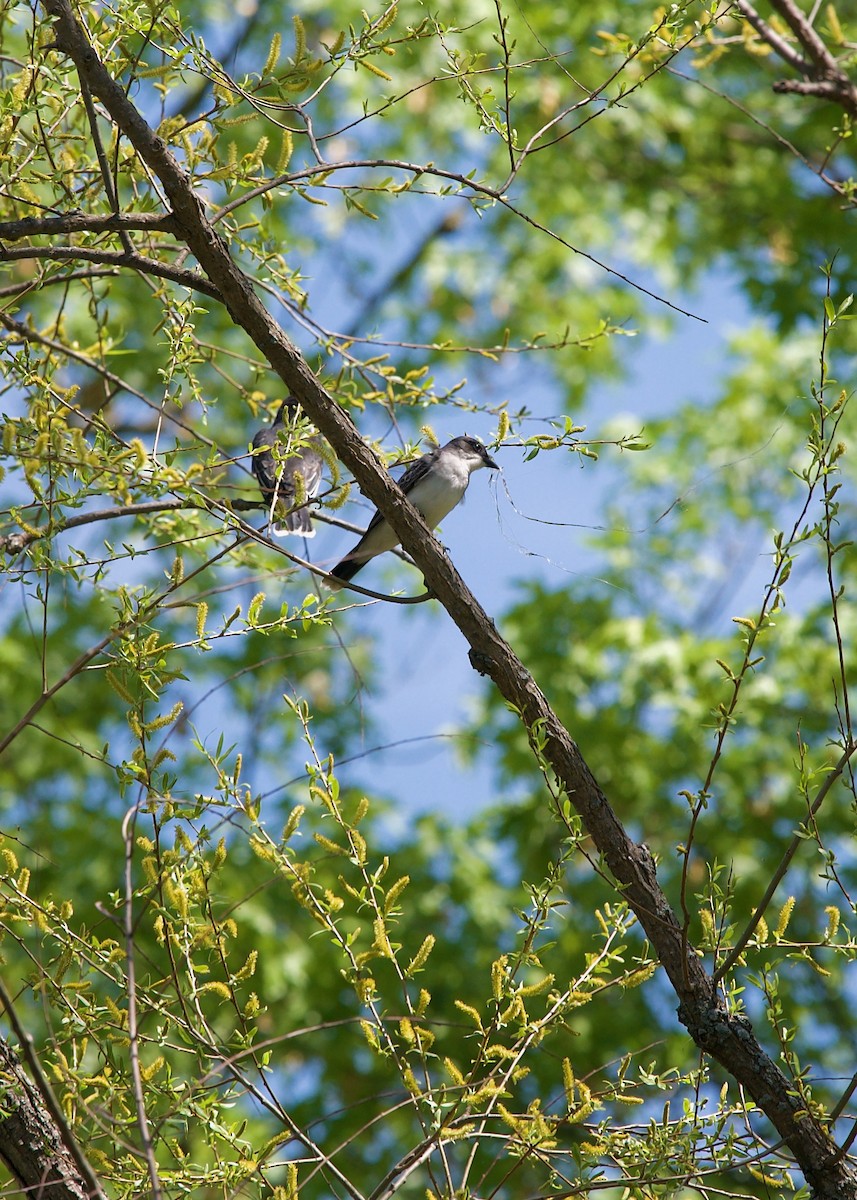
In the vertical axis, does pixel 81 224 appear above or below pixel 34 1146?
above

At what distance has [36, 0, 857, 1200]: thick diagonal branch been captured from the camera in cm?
253

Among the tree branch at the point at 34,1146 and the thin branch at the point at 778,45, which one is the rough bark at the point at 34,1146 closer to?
the tree branch at the point at 34,1146

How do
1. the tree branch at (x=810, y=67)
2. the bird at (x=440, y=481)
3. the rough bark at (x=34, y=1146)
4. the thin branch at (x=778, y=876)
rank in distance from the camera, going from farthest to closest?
the bird at (x=440, y=481), the tree branch at (x=810, y=67), the rough bark at (x=34, y=1146), the thin branch at (x=778, y=876)

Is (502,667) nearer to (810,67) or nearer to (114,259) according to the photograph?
(114,259)

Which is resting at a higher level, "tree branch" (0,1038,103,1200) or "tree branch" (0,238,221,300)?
"tree branch" (0,238,221,300)

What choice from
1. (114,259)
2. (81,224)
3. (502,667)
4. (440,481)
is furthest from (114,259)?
(440,481)

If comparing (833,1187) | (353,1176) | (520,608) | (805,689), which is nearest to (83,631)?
(520,608)

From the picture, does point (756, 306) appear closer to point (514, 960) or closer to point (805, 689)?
point (805, 689)

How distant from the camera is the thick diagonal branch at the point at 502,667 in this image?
8.30ft

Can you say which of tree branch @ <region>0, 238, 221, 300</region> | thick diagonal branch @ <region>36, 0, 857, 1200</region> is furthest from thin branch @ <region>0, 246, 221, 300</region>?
thick diagonal branch @ <region>36, 0, 857, 1200</region>

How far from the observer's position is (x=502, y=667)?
2.82 meters

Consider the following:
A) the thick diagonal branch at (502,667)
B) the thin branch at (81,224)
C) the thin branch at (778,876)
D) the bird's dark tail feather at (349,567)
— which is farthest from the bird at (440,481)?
the thin branch at (778,876)

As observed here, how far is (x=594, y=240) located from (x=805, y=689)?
5.58 m

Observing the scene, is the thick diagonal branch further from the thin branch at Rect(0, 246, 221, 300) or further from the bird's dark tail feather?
the bird's dark tail feather
